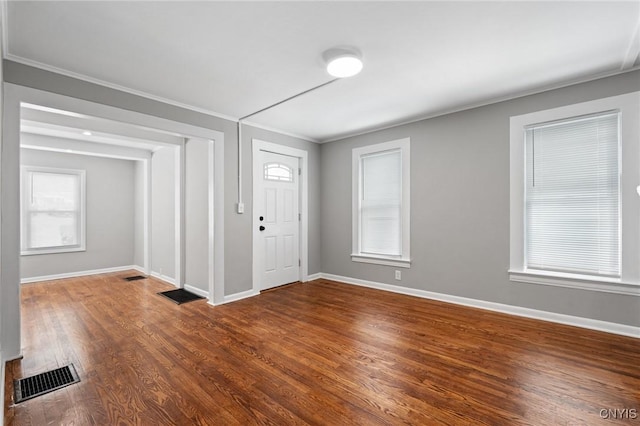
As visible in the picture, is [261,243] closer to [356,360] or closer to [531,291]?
[356,360]

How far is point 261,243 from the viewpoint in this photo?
15.0 feet

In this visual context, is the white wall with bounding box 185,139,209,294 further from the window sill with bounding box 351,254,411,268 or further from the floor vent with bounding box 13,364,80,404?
the window sill with bounding box 351,254,411,268

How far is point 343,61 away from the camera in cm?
251

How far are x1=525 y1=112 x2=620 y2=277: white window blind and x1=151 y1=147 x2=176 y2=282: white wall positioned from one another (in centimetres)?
531

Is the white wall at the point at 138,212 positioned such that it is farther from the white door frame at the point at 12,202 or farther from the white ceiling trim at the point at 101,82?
the white door frame at the point at 12,202

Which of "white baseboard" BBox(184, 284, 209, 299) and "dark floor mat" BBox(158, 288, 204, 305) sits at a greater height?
"white baseboard" BBox(184, 284, 209, 299)

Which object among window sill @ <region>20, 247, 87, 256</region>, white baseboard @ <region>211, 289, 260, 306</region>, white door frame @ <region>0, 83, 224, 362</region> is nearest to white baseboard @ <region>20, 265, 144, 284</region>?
window sill @ <region>20, 247, 87, 256</region>

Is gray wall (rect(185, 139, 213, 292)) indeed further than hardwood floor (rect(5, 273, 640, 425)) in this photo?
Yes

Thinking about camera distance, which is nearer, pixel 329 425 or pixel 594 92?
pixel 329 425

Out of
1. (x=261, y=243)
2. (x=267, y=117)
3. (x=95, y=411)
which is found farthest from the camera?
(x=261, y=243)

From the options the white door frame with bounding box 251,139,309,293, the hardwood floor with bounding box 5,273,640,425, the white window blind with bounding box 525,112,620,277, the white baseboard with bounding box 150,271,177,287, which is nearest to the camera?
the hardwood floor with bounding box 5,273,640,425

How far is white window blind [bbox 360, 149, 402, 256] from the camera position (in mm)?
4578

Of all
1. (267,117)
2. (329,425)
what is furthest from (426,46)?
(329,425)

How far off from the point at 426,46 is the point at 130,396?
342 centimetres
